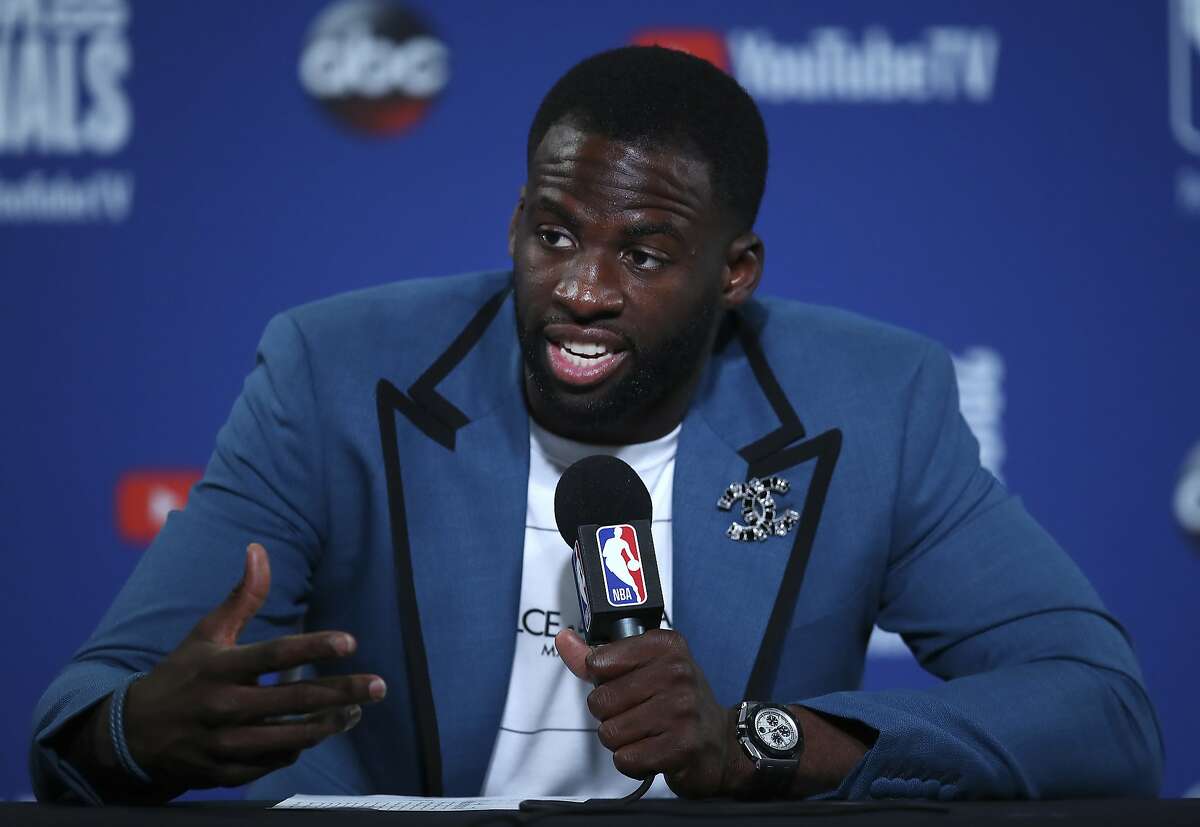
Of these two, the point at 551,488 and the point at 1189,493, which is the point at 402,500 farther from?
the point at 1189,493

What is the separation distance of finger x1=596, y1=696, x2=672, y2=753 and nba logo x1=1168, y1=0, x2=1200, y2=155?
6.96 feet

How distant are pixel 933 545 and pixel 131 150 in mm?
1922

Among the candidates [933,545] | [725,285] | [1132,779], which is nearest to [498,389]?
[725,285]

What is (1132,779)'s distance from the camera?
1603 mm

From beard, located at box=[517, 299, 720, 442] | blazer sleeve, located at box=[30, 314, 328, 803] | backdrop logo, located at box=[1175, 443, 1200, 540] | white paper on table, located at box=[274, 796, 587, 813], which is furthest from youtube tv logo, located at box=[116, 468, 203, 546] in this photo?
backdrop logo, located at box=[1175, 443, 1200, 540]

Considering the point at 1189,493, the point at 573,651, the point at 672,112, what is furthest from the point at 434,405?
the point at 1189,493

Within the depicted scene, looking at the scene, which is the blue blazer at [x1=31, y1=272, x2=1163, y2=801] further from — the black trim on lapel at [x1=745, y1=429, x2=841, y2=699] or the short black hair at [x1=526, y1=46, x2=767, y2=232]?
the short black hair at [x1=526, y1=46, x2=767, y2=232]

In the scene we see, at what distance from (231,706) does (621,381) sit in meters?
0.70

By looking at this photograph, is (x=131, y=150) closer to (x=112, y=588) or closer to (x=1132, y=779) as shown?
(x=112, y=588)

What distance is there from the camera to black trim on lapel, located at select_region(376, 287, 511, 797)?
1717 mm

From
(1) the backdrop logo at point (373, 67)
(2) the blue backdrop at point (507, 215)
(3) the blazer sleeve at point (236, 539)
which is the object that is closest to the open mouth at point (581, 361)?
(3) the blazer sleeve at point (236, 539)

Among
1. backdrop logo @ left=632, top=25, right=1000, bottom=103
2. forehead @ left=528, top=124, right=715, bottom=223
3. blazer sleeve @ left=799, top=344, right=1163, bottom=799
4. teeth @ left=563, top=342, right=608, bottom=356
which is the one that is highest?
backdrop logo @ left=632, top=25, right=1000, bottom=103

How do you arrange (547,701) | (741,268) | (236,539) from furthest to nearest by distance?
1. (741,268)
2. (547,701)
3. (236,539)

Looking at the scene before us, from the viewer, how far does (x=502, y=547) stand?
178 centimetres
